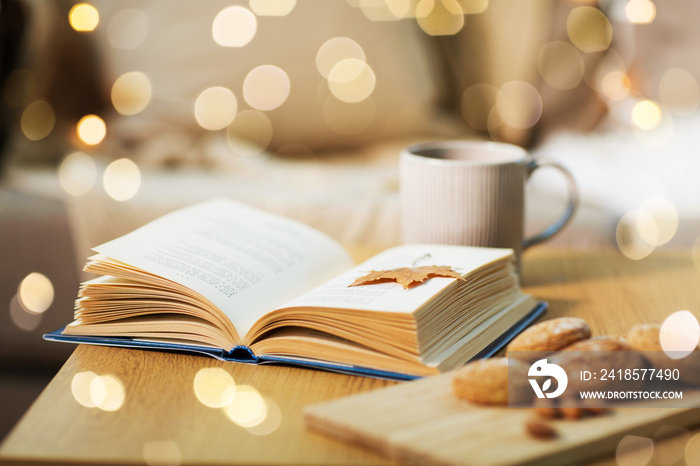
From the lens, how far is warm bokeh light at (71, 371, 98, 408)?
0.46 meters

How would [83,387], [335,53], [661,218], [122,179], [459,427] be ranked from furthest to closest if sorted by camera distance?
[335,53], [122,179], [661,218], [83,387], [459,427]

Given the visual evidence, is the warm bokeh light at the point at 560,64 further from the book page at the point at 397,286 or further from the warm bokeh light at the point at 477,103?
the book page at the point at 397,286

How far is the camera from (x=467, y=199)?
2.19 feet

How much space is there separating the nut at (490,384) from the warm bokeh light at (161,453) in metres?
0.17

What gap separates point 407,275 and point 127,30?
113 centimetres

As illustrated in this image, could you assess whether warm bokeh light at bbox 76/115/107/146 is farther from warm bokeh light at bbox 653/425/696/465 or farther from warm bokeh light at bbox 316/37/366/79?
warm bokeh light at bbox 653/425/696/465

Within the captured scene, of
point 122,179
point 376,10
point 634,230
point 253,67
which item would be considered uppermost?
point 376,10

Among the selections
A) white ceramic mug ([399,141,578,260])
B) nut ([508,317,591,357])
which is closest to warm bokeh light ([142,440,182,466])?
nut ([508,317,591,357])

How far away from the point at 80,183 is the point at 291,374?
2.99 feet

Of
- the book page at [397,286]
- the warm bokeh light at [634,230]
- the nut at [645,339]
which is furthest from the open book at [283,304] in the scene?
the warm bokeh light at [634,230]

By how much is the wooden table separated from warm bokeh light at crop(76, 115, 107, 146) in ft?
3.17

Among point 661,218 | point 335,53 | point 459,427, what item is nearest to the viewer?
point 459,427

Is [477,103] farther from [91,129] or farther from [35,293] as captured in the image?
[35,293]

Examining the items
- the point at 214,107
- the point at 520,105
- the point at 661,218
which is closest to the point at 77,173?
the point at 214,107
